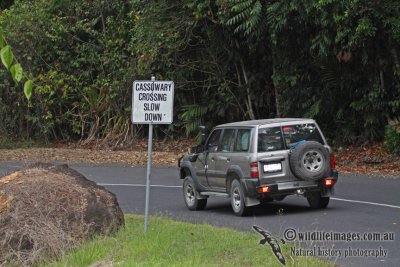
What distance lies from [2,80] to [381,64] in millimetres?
16426

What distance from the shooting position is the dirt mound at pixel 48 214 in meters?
11.1

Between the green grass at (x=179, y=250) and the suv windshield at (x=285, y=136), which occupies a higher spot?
the suv windshield at (x=285, y=136)

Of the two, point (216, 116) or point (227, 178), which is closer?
point (227, 178)

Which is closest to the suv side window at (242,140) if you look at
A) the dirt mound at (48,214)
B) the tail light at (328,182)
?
the tail light at (328,182)

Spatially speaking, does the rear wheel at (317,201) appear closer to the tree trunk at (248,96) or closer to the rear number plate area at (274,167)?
the rear number plate area at (274,167)

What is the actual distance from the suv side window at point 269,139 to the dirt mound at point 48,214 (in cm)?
330

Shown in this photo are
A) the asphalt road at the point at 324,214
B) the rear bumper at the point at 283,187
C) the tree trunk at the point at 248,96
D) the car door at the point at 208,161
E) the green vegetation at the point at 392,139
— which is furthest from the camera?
the tree trunk at the point at 248,96

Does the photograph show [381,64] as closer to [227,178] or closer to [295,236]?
[227,178]

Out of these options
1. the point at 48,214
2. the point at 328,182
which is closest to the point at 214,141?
the point at 328,182

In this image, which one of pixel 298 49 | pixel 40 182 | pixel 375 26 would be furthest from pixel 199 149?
pixel 298 49

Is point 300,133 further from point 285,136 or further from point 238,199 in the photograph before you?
point 238,199

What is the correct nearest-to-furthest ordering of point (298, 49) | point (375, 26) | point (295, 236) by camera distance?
1. point (295, 236)
2. point (375, 26)
3. point (298, 49)

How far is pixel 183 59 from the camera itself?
30.8 m

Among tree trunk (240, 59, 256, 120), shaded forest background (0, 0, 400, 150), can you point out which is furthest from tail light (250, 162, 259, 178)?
tree trunk (240, 59, 256, 120)
